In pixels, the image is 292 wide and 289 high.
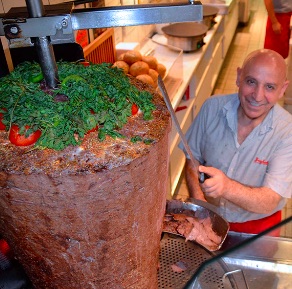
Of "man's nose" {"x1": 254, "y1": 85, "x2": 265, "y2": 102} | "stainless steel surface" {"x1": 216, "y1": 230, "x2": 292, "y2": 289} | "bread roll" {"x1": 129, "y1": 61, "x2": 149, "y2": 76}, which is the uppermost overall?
"man's nose" {"x1": 254, "y1": 85, "x2": 265, "y2": 102}

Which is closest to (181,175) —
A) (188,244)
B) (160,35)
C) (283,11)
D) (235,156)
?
(160,35)

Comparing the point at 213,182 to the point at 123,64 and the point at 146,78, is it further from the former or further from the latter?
the point at 123,64

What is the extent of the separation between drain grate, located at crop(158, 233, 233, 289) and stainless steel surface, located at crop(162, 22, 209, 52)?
2402 mm

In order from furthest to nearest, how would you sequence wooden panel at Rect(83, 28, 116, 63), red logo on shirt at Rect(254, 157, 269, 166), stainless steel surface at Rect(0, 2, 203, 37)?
1. wooden panel at Rect(83, 28, 116, 63)
2. red logo on shirt at Rect(254, 157, 269, 166)
3. stainless steel surface at Rect(0, 2, 203, 37)

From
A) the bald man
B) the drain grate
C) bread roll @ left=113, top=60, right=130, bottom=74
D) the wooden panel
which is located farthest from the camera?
bread roll @ left=113, top=60, right=130, bottom=74

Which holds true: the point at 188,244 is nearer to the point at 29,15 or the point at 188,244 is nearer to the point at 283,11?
the point at 29,15

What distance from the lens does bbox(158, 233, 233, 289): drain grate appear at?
35.4 inches

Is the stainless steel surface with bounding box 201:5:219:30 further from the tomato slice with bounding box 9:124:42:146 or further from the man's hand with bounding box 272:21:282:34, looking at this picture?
the tomato slice with bounding box 9:124:42:146

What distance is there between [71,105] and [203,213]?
0.51 metres

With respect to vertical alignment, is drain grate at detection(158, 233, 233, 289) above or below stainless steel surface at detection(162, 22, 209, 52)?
above

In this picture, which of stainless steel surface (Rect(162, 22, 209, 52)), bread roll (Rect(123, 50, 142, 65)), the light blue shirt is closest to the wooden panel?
bread roll (Rect(123, 50, 142, 65))

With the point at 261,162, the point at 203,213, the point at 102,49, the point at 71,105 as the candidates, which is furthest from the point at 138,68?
the point at 71,105

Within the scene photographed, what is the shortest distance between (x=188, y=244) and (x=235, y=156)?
0.75m

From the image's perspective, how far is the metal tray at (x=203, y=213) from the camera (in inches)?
39.2
